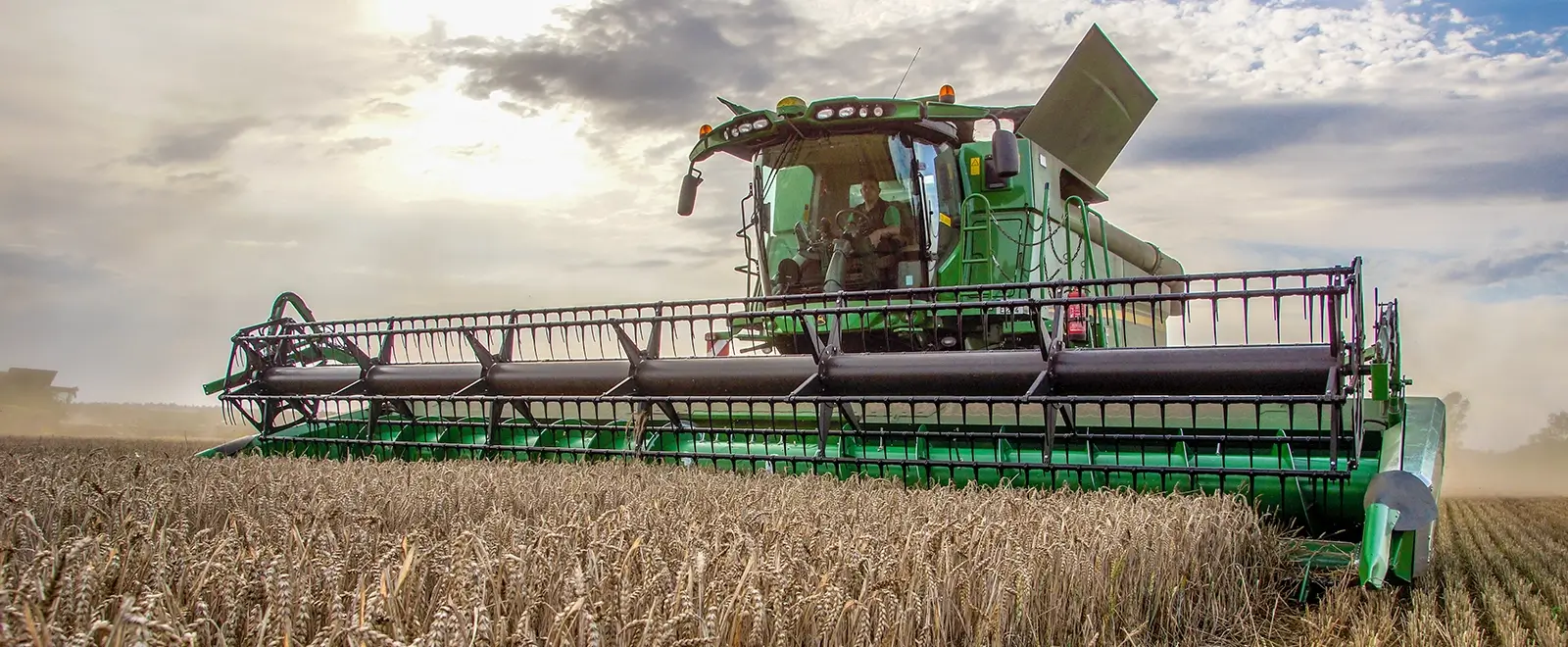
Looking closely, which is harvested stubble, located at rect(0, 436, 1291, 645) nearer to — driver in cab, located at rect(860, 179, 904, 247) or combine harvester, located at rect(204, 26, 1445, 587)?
combine harvester, located at rect(204, 26, 1445, 587)

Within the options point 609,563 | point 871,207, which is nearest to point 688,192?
point 871,207

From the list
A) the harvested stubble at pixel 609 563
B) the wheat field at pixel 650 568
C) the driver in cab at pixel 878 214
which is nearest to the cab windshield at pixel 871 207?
the driver in cab at pixel 878 214

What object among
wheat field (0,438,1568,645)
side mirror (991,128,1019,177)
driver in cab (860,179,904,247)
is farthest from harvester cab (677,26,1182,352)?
wheat field (0,438,1568,645)

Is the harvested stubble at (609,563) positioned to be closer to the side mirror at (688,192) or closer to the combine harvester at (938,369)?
the combine harvester at (938,369)

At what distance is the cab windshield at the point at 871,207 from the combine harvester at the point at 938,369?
0.01m

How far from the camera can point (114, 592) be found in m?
1.76

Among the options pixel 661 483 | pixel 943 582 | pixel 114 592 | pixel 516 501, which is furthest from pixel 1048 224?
pixel 114 592

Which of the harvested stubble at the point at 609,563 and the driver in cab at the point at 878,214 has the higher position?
the driver in cab at the point at 878,214

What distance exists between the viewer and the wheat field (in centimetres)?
150

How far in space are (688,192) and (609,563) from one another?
16.8ft

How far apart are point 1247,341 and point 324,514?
3474mm

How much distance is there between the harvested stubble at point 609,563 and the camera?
4.88 feet

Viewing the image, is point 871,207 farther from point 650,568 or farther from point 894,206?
point 650,568

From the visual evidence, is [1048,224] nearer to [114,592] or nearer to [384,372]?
[384,372]
